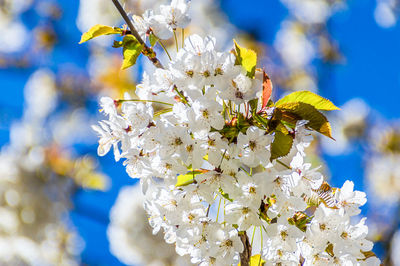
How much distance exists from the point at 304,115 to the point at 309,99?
0.04m

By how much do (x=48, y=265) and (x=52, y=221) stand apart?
20.1 inches

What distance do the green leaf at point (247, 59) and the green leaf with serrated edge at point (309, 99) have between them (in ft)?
0.26

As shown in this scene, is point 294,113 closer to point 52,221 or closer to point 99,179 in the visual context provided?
point 99,179

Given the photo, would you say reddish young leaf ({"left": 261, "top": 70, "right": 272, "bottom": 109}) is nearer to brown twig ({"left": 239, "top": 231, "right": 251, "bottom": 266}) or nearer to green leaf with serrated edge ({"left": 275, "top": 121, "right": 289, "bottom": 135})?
green leaf with serrated edge ({"left": 275, "top": 121, "right": 289, "bottom": 135})

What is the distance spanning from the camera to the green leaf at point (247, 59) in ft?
2.39

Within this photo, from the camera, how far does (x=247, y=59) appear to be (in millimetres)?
731

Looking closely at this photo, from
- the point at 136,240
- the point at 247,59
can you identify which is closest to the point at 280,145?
the point at 247,59

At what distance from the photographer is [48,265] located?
3.87 m

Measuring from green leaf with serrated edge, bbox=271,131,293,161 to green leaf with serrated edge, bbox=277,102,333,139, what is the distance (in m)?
0.04

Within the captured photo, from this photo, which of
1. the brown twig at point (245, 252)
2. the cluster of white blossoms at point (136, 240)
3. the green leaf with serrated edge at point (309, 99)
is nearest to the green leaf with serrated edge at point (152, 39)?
the green leaf with serrated edge at point (309, 99)

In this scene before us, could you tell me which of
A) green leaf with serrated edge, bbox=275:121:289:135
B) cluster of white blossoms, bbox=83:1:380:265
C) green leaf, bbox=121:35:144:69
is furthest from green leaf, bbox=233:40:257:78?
green leaf, bbox=121:35:144:69

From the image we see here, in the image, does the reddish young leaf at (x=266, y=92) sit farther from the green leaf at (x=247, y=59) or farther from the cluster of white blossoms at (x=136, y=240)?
Answer: the cluster of white blossoms at (x=136, y=240)

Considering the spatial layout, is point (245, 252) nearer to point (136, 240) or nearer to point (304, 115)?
point (304, 115)

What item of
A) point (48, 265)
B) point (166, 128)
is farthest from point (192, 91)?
point (48, 265)
